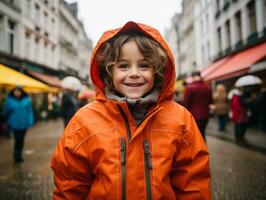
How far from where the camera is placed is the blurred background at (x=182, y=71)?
5.43 metres

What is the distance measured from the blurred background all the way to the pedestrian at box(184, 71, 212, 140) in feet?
3.25

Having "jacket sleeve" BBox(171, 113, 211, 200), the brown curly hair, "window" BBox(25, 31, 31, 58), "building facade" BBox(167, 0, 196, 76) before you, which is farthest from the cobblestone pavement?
"building facade" BBox(167, 0, 196, 76)

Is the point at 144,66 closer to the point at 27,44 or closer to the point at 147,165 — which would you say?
the point at 147,165

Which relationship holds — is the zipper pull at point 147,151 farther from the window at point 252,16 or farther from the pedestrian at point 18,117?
the window at point 252,16

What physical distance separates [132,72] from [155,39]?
29 cm

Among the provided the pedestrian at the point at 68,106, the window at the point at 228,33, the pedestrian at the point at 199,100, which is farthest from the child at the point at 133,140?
the window at the point at 228,33

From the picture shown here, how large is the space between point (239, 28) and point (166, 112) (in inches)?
810

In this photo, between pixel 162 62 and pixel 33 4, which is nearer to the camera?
pixel 162 62

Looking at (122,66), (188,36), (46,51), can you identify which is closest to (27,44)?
(46,51)

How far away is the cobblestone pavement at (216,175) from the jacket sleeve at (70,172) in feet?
9.10

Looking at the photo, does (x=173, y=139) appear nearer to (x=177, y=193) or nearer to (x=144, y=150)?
(x=144, y=150)

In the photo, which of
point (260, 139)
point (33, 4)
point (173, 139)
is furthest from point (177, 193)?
point (33, 4)

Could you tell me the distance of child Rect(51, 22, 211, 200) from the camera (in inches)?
65.4

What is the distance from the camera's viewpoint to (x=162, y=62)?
1993 millimetres
